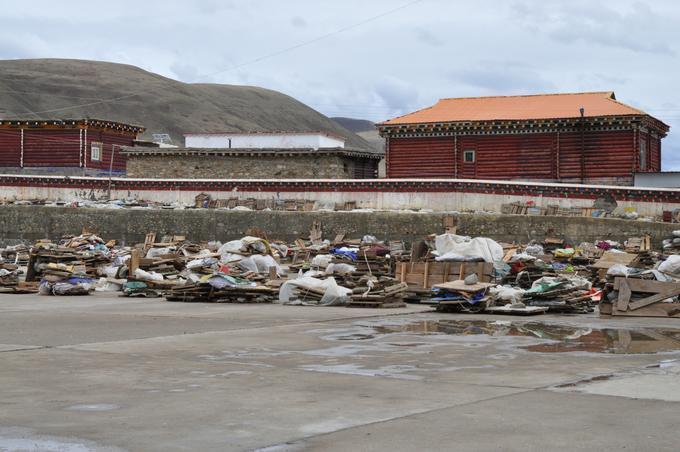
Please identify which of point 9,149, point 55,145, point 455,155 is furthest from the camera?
point 9,149

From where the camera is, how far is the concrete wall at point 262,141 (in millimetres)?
51781

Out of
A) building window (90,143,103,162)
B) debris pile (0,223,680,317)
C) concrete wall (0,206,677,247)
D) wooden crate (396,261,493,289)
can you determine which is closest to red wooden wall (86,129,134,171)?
building window (90,143,103,162)

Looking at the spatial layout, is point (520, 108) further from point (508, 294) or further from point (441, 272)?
point (508, 294)

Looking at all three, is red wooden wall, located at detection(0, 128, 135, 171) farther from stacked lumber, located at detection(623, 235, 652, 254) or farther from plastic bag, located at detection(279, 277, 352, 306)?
plastic bag, located at detection(279, 277, 352, 306)

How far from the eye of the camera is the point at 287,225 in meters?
41.0

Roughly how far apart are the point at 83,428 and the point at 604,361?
6229 millimetres

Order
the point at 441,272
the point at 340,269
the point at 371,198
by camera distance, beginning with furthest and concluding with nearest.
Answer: the point at 371,198
the point at 340,269
the point at 441,272

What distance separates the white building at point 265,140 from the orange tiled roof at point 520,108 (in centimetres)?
644

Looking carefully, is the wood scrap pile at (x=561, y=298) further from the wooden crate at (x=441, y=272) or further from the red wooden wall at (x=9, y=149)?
the red wooden wall at (x=9, y=149)

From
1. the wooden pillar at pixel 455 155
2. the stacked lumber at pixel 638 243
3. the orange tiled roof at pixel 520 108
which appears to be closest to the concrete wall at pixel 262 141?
the orange tiled roof at pixel 520 108

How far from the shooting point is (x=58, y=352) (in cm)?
1133

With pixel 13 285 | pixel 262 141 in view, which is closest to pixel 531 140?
pixel 262 141

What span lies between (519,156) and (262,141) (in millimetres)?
15740

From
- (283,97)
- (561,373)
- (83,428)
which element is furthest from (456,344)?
(283,97)
